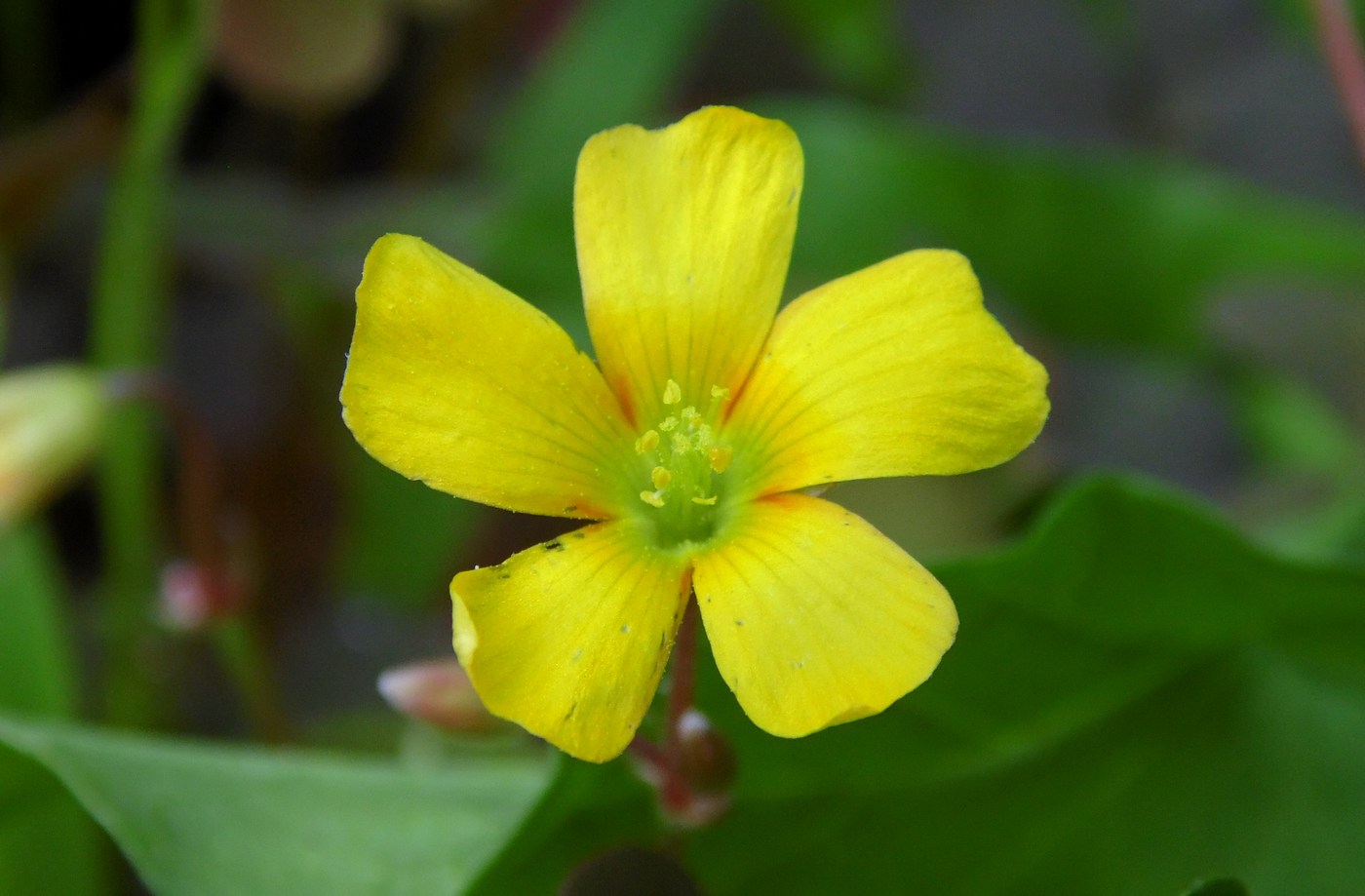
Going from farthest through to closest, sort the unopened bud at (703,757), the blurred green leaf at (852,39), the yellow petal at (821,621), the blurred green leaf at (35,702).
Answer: the blurred green leaf at (852,39) → the blurred green leaf at (35,702) → the unopened bud at (703,757) → the yellow petal at (821,621)

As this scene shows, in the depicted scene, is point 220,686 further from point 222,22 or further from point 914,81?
point 914,81

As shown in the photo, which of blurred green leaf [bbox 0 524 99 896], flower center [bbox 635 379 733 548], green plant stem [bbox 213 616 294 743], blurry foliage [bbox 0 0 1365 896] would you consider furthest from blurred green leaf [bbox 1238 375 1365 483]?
blurred green leaf [bbox 0 524 99 896]

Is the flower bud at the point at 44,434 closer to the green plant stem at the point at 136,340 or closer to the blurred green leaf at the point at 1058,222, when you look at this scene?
the green plant stem at the point at 136,340

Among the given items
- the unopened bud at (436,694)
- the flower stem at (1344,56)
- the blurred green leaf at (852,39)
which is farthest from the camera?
the blurred green leaf at (852,39)

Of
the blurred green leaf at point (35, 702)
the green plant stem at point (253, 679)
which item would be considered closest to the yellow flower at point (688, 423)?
the blurred green leaf at point (35, 702)

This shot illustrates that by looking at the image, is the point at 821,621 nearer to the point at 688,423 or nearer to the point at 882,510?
the point at 688,423

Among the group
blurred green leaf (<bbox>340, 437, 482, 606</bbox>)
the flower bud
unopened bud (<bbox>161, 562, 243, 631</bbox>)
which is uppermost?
the flower bud

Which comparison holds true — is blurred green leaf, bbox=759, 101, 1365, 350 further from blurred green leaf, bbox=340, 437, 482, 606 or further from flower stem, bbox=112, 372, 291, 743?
flower stem, bbox=112, 372, 291, 743
